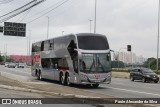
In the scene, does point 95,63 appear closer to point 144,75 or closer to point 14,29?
point 144,75

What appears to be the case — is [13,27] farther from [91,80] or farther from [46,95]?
[46,95]

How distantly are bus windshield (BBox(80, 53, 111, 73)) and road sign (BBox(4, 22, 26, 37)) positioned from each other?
106 feet

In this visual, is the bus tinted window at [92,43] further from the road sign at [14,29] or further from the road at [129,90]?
the road sign at [14,29]

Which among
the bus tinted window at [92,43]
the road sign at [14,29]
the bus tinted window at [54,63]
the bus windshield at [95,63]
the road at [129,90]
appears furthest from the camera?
the road sign at [14,29]

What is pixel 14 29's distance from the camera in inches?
2331

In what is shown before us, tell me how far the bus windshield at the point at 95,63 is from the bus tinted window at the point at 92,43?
0.56 metres

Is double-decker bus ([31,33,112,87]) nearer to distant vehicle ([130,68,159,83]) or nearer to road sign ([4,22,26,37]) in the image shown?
distant vehicle ([130,68,159,83])

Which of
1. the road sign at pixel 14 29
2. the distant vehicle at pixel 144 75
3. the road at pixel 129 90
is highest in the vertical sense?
the road sign at pixel 14 29

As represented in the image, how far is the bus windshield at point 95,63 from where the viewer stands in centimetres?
2741

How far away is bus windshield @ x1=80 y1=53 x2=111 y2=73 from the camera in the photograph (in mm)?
27406

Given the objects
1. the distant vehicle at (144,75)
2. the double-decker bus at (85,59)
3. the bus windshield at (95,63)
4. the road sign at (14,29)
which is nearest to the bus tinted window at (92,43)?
the double-decker bus at (85,59)

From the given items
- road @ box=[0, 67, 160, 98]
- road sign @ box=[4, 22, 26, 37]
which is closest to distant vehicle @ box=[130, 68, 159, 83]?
road @ box=[0, 67, 160, 98]

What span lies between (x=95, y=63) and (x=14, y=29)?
33.6 m

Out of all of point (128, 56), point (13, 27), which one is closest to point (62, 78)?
point (13, 27)
